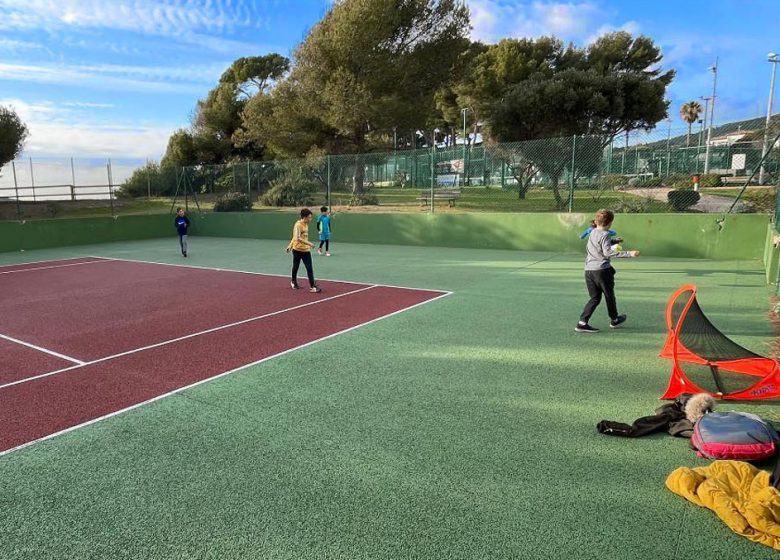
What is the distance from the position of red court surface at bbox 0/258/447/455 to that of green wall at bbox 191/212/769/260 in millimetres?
6814

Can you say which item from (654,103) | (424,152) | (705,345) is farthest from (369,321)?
(654,103)

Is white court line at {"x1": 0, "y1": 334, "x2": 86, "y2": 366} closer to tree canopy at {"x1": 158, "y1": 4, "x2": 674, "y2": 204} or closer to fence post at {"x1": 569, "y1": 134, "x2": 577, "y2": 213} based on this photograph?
fence post at {"x1": 569, "y1": 134, "x2": 577, "y2": 213}

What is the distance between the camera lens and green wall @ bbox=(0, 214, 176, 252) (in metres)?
18.8

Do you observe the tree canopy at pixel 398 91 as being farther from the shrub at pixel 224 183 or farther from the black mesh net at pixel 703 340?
the black mesh net at pixel 703 340

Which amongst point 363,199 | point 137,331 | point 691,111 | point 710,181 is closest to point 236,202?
point 363,199

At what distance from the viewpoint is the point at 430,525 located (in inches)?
108

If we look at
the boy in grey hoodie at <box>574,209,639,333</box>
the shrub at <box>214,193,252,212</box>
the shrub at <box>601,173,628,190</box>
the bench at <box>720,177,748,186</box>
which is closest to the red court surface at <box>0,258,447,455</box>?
the boy in grey hoodie at <box>574,209,639,333</box>

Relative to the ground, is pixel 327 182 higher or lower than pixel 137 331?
higher

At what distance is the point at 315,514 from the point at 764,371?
402cm

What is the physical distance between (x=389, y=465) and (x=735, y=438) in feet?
7.35

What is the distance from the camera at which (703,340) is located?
4758 millimetres

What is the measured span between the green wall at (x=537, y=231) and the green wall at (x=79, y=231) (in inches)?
171

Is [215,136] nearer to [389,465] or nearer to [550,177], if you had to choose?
[550,177]

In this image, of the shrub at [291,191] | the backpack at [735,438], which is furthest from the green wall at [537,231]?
the backpack at [735,438]
